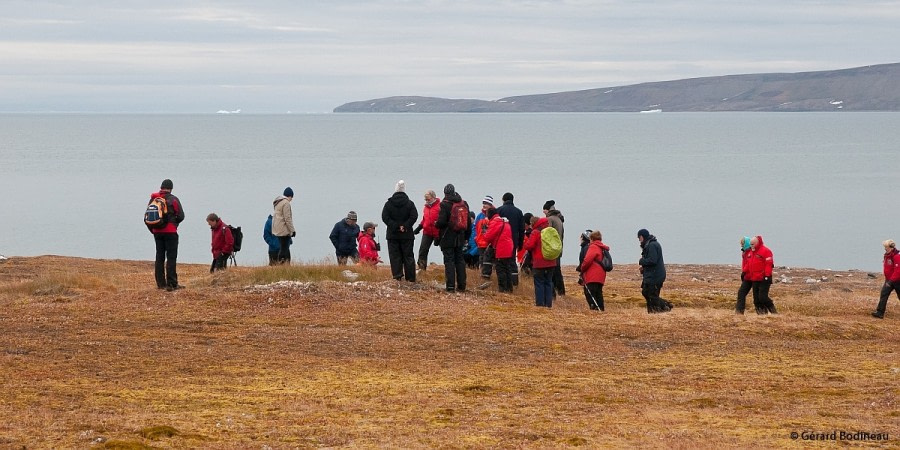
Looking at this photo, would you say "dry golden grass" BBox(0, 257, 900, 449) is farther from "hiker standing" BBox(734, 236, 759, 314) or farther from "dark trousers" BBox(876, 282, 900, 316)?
"hiker standing" BBox(734, 236, 759, 314)

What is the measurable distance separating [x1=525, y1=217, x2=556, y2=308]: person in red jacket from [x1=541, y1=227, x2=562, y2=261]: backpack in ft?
0.39

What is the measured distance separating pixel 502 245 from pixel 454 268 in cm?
88

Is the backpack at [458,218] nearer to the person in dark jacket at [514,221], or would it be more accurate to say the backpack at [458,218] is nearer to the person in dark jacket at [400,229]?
the person in dark jacket at [400,229]

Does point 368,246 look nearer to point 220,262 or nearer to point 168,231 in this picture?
point 220,262

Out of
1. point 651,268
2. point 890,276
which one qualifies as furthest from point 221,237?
point 890,276

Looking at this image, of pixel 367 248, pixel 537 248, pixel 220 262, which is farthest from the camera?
pixel 220 262

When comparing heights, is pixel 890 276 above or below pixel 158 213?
below

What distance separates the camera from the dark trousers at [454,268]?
18.6m

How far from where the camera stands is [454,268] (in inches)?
746

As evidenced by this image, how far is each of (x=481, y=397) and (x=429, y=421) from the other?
123cm

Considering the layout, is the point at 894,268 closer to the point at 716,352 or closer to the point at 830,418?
the point at 716,352

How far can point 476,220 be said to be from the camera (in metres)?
20.5

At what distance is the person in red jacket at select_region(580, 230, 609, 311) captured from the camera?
750 inches

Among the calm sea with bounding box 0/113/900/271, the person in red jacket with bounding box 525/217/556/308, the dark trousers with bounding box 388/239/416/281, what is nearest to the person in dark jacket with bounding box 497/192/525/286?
the person in red jacket with bounding box 525/217/556/308
